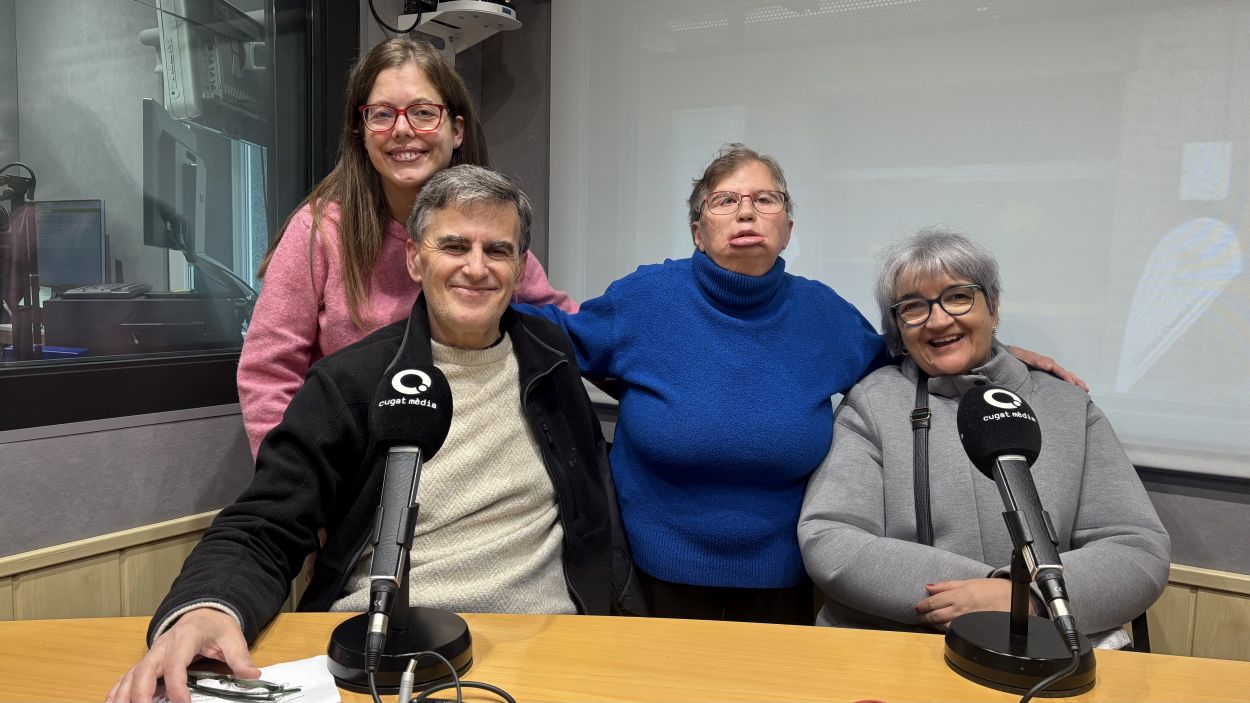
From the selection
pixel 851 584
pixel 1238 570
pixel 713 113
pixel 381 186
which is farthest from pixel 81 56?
pixel 1238 570

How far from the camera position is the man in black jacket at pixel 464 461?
4.77ft

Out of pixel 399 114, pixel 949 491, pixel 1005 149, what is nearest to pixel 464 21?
pixel 399 114

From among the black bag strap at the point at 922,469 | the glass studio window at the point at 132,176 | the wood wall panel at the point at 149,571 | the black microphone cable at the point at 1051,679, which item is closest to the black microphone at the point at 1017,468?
the black microphone cable at the point at 1051,679

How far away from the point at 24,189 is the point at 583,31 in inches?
67.9

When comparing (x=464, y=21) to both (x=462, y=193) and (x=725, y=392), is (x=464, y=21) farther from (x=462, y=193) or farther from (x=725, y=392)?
(x=725, y=392)

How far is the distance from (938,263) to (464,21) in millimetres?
1653

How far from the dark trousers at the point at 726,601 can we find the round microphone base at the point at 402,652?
83 centimetres

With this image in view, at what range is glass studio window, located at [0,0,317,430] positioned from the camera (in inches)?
74.6

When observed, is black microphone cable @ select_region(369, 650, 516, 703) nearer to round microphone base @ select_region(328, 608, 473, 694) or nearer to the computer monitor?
round microphone base @ select_region(328, 608, 473, 694)

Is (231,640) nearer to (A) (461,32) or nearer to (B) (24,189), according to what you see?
(B) (24,189)

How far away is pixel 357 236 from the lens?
1914 mm

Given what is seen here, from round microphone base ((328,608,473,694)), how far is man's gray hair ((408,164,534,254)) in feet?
2.42

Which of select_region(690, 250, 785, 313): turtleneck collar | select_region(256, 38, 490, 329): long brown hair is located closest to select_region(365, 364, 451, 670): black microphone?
select_region(256, 38, 490, 329): long brown hair

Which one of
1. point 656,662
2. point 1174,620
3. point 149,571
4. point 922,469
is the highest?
point 922,469
